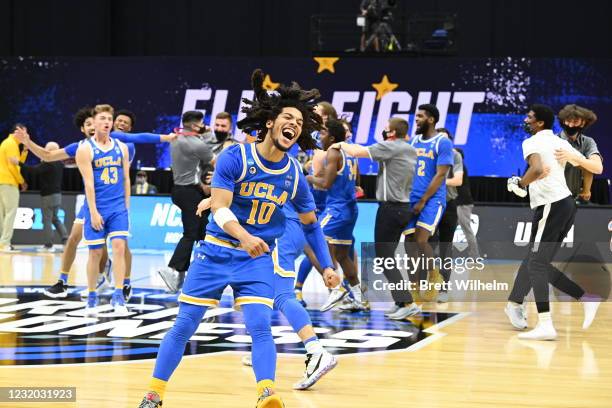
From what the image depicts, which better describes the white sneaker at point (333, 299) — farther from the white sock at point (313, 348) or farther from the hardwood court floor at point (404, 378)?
the white sock at point (313, 348)

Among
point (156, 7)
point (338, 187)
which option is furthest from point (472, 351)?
point (156, 7)

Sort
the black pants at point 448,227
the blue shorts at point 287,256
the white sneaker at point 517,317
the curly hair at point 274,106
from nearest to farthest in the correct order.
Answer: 1. the curly hair at point 274,106
2. the blue shorts at point 287,256
3. the white sneaker at point 517,317
4. the black pants at point 448,227

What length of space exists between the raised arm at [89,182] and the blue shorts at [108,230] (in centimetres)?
9

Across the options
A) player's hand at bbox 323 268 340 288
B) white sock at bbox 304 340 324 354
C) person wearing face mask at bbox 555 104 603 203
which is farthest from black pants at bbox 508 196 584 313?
player's hand at bbox 323 268 340 288

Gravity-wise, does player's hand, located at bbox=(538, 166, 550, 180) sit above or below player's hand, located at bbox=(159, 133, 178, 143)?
below

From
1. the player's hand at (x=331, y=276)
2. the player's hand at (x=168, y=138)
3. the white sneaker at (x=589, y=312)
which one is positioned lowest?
the white sneaker at (x=589, y=312)

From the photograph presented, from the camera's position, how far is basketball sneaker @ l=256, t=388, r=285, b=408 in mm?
4496

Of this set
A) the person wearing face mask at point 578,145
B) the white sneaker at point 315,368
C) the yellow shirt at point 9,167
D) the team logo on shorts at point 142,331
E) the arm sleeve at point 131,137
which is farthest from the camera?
the yellow shirt at point 9,167

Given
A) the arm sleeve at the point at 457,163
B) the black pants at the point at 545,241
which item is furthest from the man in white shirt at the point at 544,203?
the arm sleeve at the point at 457,163

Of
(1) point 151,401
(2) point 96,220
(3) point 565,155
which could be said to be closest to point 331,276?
(1) point 151,401

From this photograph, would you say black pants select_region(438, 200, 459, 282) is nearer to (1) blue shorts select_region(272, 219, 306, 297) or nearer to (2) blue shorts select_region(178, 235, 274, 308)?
(1) blue shorts select_region(272, 219, 306, 297)

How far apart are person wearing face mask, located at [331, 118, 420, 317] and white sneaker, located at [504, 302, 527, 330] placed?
0.96 meters

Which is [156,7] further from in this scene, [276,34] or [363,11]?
[363,11]

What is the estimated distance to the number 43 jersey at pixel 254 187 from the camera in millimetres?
4727
